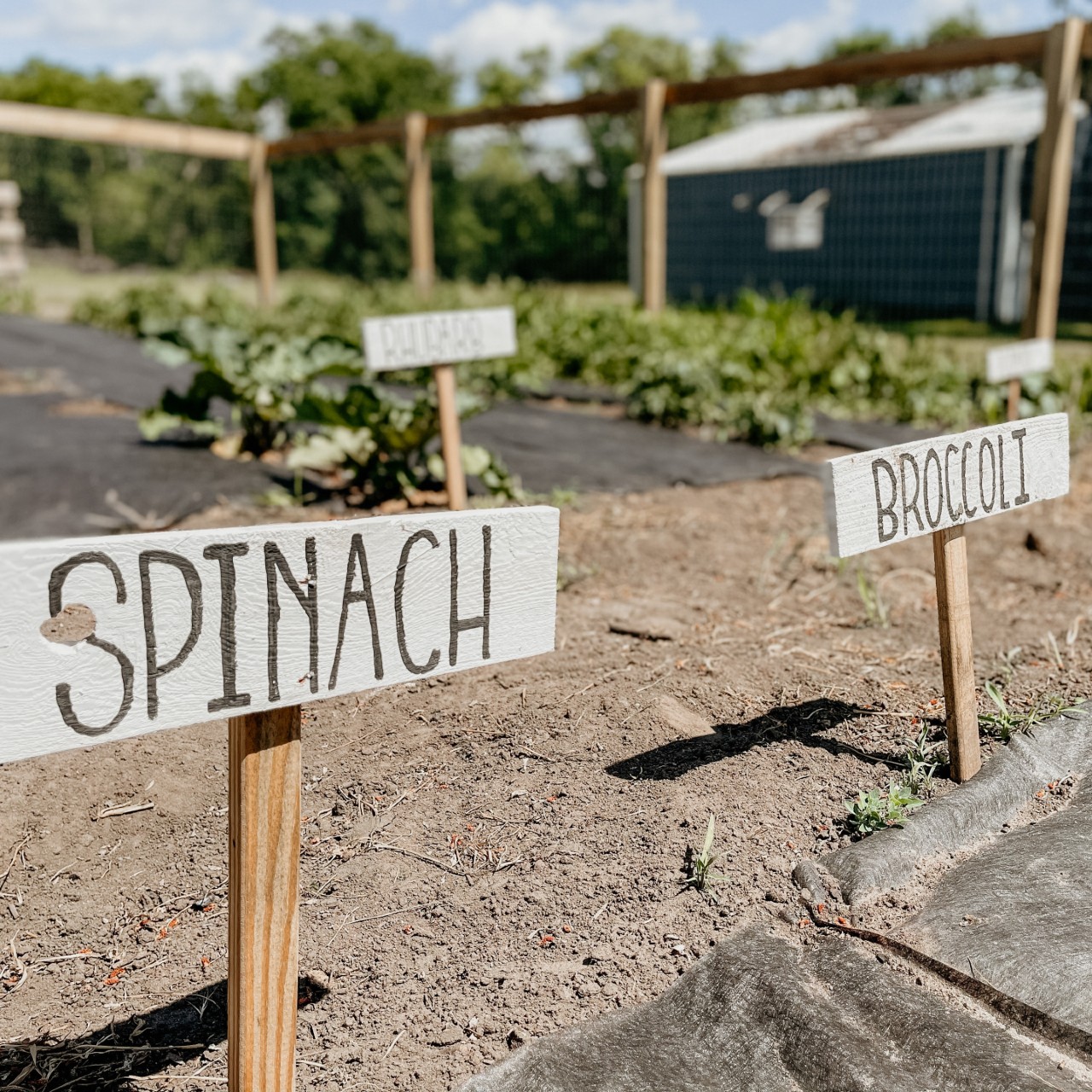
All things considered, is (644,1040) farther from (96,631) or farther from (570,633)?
(570,633)

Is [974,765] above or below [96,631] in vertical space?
below

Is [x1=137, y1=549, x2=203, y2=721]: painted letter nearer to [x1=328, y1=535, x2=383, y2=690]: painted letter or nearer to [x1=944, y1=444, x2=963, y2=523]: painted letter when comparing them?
[x1=328, y1=535, x2=383, y2=690]: painted letter

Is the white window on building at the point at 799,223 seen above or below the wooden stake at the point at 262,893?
above

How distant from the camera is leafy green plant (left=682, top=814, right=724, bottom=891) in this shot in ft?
6.26

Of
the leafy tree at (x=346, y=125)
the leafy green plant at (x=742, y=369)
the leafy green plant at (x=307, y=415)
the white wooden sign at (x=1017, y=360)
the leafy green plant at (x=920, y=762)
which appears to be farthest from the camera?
the leafy tree at (x=346, y=125)

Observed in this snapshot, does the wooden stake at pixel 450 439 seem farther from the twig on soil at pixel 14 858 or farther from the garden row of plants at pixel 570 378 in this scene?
the twig on soil at pixel 14 858

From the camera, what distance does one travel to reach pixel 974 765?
2.22m

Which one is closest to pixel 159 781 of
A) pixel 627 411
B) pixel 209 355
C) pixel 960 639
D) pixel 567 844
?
pixel 567 844

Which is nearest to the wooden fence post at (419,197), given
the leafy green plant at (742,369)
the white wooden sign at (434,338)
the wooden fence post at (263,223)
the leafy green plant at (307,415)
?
the leafy green plant at (742,369)

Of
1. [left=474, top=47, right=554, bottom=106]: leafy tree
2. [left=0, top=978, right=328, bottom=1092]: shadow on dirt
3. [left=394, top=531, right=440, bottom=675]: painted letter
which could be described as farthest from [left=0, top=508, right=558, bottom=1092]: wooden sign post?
[left=474, top=47, right=554, bottom=106]: leafy tree

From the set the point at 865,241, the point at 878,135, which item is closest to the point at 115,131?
the point at 865,241

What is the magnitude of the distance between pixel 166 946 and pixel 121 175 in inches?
672

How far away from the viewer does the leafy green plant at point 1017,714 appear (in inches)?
93.7

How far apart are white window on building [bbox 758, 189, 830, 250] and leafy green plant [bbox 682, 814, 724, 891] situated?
1415 cm
